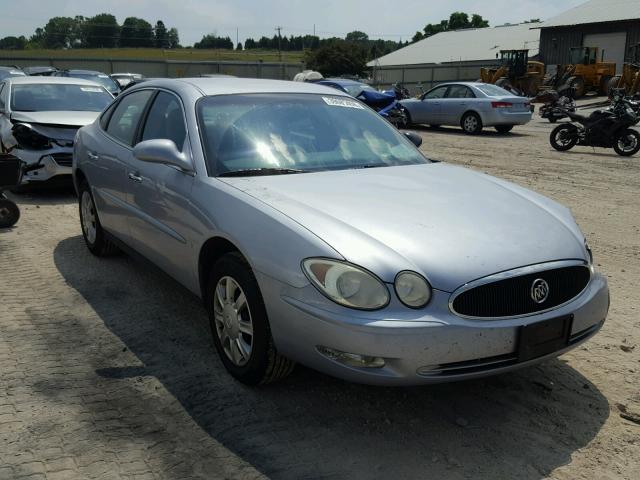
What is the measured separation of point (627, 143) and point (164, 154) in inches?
461

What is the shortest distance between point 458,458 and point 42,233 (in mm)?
5374

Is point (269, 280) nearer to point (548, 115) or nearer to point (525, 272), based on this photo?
point (525, 272)

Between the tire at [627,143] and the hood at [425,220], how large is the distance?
10.3m

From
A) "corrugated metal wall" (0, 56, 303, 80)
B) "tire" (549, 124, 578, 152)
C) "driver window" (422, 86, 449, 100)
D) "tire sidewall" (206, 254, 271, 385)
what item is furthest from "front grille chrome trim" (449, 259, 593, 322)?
"corrugated metal wall" (0, 56, 303, 80)

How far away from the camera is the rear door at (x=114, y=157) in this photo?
186 inches

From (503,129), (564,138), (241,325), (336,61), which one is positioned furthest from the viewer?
(336,61)

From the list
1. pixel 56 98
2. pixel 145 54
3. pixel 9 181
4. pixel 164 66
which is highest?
pixel 145 54

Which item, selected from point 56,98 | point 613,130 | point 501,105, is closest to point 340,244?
point 56,98

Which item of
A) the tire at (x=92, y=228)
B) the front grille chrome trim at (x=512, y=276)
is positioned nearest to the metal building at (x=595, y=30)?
the tire at (x=92, y=228)

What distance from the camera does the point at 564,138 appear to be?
13742mm

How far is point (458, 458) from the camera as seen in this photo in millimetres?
2803

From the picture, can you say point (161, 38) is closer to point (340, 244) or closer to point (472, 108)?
point (472, 108)

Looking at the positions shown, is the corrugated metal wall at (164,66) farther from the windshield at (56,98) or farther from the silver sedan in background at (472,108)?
the windshield at (56,98)

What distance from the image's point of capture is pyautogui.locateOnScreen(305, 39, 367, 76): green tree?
64.2m
